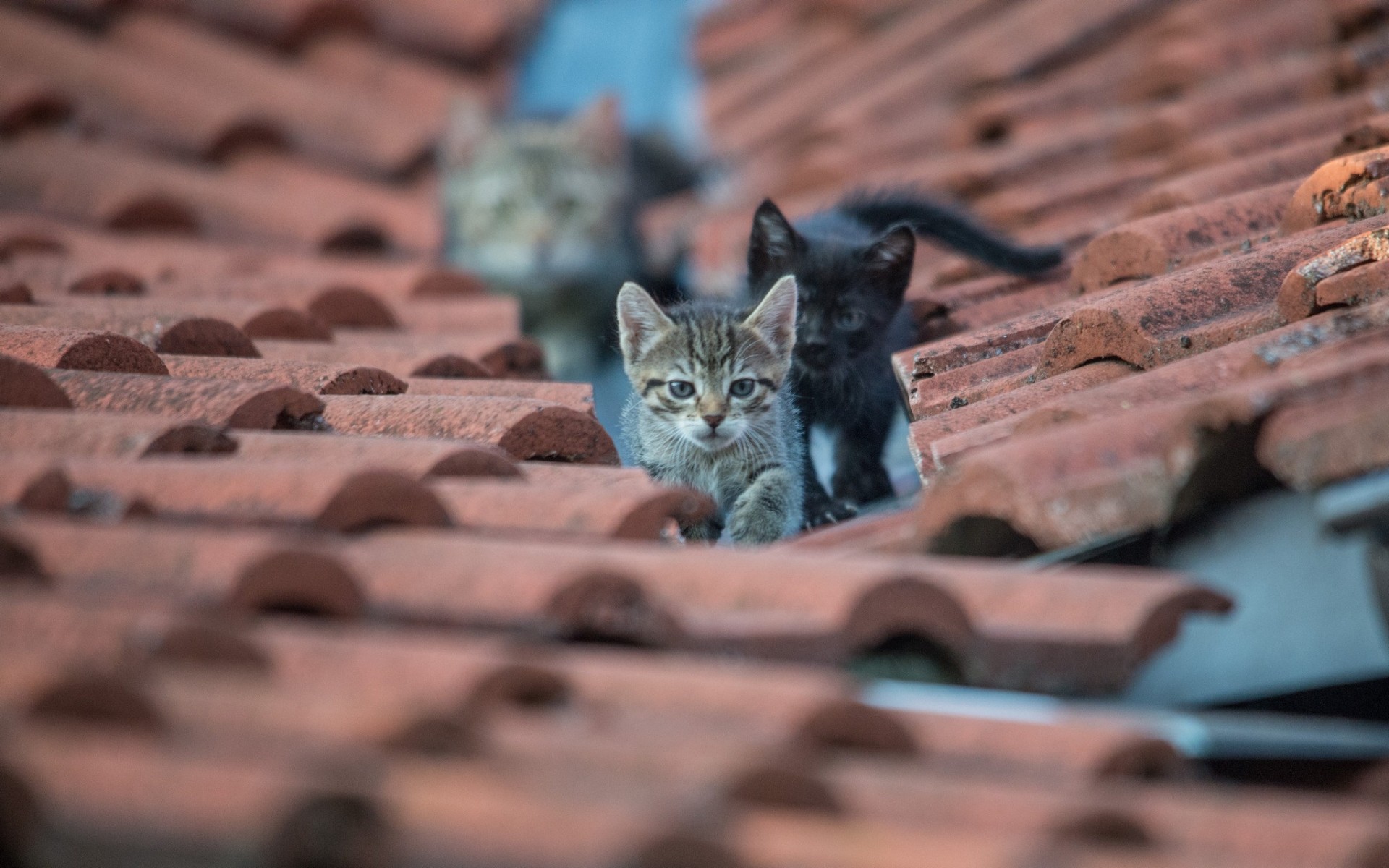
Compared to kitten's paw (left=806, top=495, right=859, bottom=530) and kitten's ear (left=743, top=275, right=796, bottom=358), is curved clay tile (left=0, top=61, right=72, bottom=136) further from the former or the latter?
kitten's paw (left=806, top=495, right=859, bottom=530)

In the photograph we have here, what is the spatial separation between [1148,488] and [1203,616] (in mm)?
271

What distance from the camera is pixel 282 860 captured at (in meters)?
1.36

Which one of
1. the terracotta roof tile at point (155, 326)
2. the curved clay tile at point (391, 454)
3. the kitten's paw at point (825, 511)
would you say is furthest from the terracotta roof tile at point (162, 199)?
the curved clay tile at point (391, 454)

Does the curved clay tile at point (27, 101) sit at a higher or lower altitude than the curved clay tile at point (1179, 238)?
higher

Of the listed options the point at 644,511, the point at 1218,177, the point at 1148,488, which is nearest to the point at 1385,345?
the point at 1148,488

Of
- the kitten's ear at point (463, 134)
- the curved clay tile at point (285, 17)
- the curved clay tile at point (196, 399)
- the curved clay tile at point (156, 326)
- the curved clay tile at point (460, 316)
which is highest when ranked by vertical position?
the curved clay tile at point (285, 17)

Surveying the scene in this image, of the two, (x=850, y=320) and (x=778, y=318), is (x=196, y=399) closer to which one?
(x=778, y=318)

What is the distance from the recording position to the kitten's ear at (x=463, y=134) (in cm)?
671

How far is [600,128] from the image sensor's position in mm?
7156

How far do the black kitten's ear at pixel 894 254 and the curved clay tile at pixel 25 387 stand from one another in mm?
2226

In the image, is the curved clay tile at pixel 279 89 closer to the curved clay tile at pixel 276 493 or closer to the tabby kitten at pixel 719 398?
the tabby kitten at pixel 719 398

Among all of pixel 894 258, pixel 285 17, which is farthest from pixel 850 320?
pixel 285 17

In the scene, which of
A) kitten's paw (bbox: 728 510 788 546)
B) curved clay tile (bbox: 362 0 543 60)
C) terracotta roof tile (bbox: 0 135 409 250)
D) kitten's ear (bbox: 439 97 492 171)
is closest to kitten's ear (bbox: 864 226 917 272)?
kitten's paw (bbox: 728 510 788 546)

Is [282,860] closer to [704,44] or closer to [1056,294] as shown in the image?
[1056,294]
